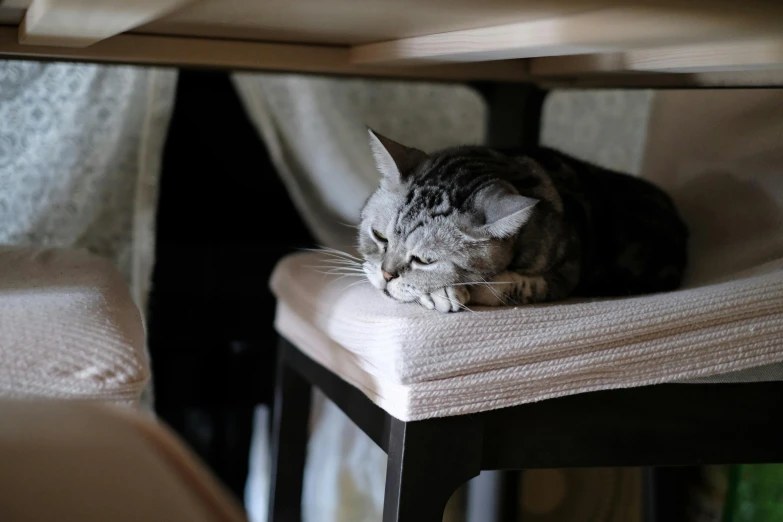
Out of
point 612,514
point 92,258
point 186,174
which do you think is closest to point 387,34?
point 92,258

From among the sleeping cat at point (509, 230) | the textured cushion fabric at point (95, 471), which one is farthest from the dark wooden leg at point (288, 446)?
the textured cushion fabric at point (95, 471)

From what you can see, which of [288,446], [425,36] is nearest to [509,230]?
[425,36]

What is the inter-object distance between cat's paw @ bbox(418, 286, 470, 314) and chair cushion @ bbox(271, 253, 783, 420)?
0.09 ft

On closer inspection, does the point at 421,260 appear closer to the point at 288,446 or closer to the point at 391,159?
the point at 391,159

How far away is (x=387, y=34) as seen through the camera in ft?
3.46

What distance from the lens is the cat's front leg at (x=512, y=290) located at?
958 millimetres

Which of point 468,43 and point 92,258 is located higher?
point 468,43

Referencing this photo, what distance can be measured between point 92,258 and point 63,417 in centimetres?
69

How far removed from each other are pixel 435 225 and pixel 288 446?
57 centimetres

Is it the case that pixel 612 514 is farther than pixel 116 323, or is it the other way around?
pixel 612 514

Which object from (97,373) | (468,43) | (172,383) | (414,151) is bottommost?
(172,383)

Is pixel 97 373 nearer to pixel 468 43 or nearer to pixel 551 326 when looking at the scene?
pixel 551 326

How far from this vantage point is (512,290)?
980mm

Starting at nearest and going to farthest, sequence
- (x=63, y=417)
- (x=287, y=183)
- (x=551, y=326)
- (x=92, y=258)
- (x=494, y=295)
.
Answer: (x=63, y=417)
(x=551, y=326)
(x=494, y=295)
(x=92, y=258)
(x=287, y=183)
